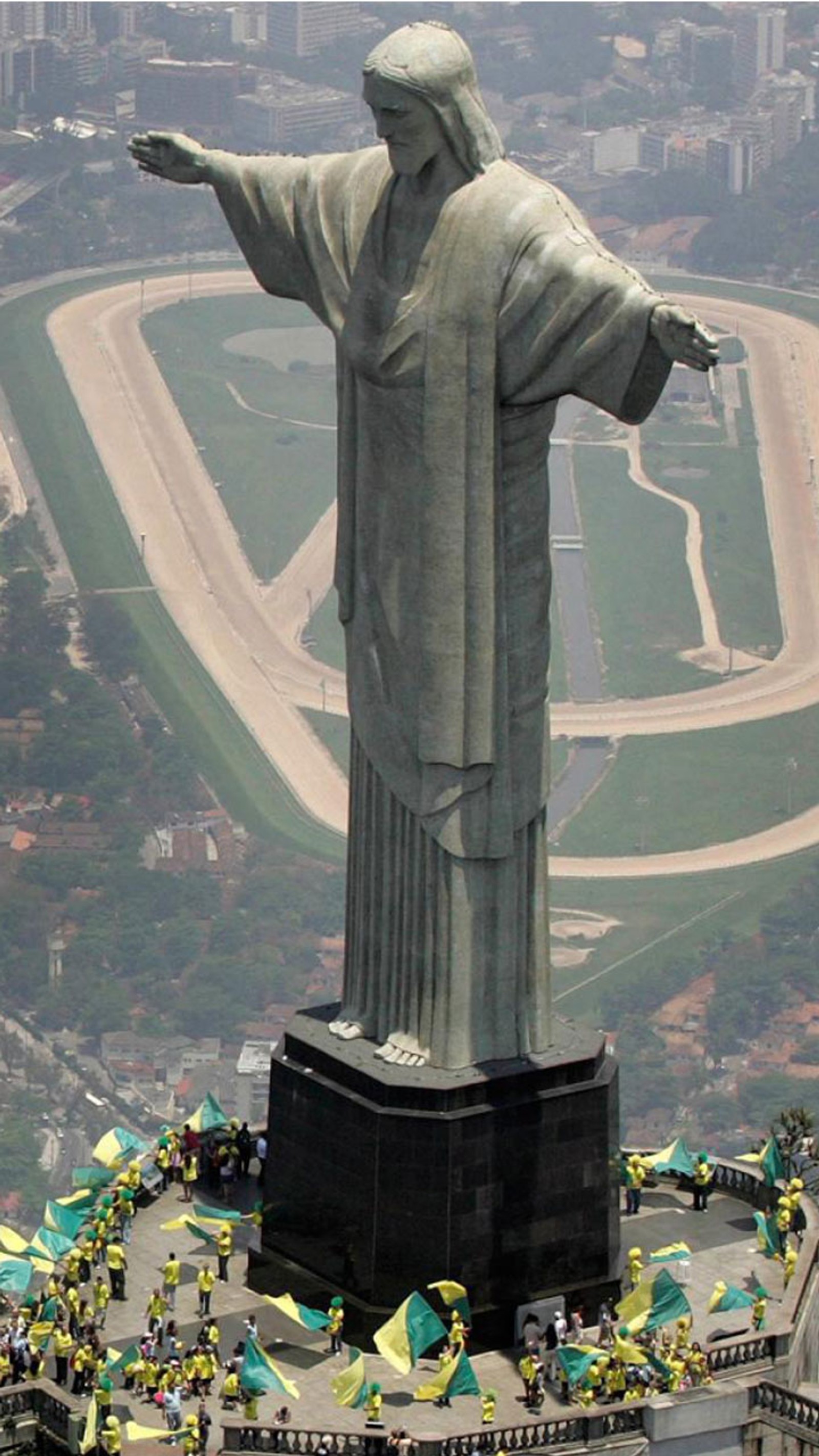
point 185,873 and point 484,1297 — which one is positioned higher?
point 484,1297

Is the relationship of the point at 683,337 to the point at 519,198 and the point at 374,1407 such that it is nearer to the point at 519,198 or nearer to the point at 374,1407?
the point at 519,198

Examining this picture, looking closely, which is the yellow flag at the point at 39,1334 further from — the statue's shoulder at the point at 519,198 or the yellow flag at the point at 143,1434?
the statue's shoulder at the point at 519,198

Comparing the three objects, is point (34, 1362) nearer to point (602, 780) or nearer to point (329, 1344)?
point (329, 1344)

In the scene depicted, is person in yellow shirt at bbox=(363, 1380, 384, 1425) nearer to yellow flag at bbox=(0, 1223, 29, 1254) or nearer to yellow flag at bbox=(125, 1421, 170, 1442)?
yellow flag at bbox=(125, 1421, 170, 1442)

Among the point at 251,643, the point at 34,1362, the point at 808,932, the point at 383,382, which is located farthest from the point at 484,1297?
the point at 251,643

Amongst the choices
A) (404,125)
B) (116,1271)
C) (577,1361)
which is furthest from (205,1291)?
(404,125)

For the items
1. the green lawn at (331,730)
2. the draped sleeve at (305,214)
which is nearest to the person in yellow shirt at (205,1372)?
the draped sleeve at (305,214)

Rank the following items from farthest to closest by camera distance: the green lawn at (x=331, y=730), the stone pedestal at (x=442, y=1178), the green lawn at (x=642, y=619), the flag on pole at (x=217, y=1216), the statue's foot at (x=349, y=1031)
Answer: the green lawn at (x=642, y=619) < the green lawn at (x=331, y=730) < the flag on pole at (x=217, y=1216) < the statue's foot at (x=349, y=1031) < the stone pedestal at (x=442, y=1178)
